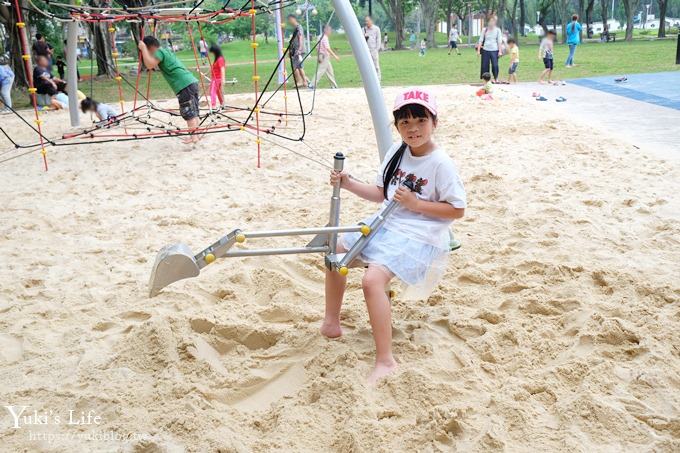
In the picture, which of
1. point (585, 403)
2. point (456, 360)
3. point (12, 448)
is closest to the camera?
point (12, 448)

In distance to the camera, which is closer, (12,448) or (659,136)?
(12,448)

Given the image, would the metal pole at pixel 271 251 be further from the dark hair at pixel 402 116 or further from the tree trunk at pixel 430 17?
the tree trunk at pixel 430 17

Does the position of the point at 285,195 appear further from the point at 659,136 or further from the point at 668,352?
the point at 659,136

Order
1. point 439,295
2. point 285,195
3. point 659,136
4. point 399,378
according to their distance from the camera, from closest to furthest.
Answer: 1. point 399,378
2. point 439,295
3. point 285,195
4. point 659,136

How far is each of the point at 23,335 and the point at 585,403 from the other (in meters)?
2.20

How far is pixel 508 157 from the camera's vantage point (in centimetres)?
555

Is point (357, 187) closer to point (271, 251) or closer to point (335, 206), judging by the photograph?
point (335, 206)

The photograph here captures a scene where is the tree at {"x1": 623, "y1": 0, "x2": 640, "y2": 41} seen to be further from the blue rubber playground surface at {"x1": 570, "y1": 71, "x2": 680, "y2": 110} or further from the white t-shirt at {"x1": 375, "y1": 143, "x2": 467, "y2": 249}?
the white t-shirt at {"x1": 375, "y1": 143, "x2": 467, "y2": 249}

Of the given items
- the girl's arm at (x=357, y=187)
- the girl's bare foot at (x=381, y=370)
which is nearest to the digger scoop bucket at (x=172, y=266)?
the girl's arm at (x=357, y=187)

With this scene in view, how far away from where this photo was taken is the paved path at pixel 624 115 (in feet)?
→ 19.5

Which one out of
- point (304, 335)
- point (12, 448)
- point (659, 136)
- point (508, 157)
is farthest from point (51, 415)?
point (659, 136)

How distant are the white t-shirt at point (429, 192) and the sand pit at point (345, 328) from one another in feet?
1.47

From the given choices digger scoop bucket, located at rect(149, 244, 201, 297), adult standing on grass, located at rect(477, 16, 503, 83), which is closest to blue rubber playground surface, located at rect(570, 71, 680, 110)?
adult standing on grass, located at rect(477, 16, 503, 83)

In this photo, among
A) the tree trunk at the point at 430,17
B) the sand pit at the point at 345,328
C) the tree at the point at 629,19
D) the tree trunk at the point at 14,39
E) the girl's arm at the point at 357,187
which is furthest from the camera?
the tree trunk at the point at 430,17
